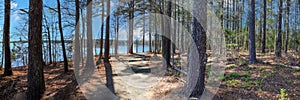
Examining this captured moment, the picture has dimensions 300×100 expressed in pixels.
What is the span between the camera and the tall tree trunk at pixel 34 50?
4902 millimetres

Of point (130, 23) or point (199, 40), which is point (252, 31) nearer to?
point (199, 40)

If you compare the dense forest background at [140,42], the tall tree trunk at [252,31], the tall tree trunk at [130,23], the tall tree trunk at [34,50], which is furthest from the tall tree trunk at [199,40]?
the tall tree trunk at [130,23]

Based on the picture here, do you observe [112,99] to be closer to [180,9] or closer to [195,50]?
[195,50]

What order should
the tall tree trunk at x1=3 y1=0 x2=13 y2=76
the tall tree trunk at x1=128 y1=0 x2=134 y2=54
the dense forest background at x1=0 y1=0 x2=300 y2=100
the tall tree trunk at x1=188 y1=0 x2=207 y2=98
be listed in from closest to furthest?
the tall tree trunk at x1=188 y1=0 x2=207 y2=98, the dense forest background at x1=0 y1=0 x2=300 y2=100, the tall tree trunk at x1=3 y1=0 x2=13 y2=76, the tall tree trunk at x1=128 y1=0 x2=134 y2=54

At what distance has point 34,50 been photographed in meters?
4.93

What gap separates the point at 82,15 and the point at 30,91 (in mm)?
7460

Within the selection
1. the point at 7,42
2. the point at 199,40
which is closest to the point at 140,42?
the point at 7,42

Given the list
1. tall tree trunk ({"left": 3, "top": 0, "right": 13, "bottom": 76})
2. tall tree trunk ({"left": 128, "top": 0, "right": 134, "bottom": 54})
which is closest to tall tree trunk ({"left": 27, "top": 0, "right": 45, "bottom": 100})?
tall tree trunk ({"left": 3, "top": 0, "right": 13, "bottom": 76})

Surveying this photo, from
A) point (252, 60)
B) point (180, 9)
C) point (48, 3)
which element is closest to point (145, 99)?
point (252, 60)

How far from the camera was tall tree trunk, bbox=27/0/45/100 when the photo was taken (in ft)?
16.1

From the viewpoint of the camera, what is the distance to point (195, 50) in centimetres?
459

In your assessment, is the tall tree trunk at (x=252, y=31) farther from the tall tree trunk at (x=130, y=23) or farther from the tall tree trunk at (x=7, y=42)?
the tall tree trunk at (x=7, y=42)

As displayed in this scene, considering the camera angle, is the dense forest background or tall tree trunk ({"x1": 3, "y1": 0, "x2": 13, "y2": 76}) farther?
tall tree trunk ({"x1": 3, "y1": 0, "x2": 13, "y2": 76})

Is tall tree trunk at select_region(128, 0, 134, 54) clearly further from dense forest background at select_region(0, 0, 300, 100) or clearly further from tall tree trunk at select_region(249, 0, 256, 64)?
tall tree trunk at select_region(249, 0, 256, 64)
